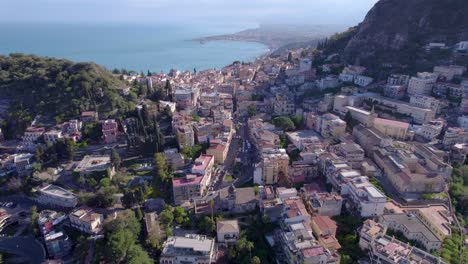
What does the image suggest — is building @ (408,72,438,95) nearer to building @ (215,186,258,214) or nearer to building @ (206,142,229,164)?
building @ (206,142,229,164)

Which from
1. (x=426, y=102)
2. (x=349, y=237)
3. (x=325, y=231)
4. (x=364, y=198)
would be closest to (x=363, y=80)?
(x=426, y=102)

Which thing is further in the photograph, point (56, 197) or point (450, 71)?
point (450, 71)

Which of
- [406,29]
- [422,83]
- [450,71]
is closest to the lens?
[422,83]

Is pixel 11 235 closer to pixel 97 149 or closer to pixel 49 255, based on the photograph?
pixel 49 255

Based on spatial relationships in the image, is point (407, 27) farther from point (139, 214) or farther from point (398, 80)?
point (139, 214)

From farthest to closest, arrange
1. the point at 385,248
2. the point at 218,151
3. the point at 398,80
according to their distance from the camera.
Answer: the point at 398,80, the point at 218,151, the point at 385,248

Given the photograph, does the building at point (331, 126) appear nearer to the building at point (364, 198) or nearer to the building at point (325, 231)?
the building at point (364, 198)

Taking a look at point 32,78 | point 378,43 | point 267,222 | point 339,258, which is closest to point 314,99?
point 378,43
